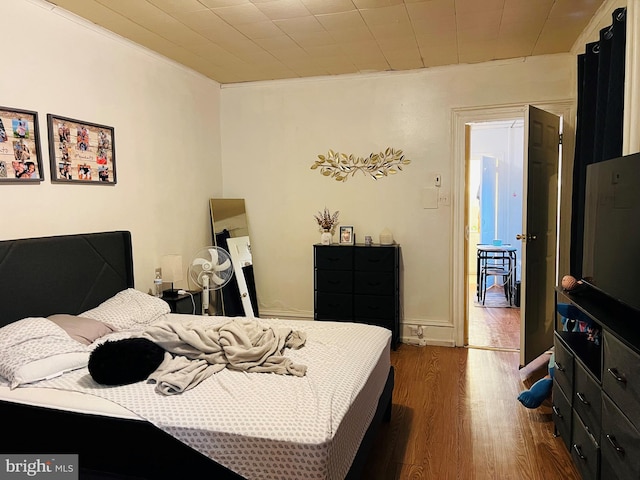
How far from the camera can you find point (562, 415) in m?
2.54

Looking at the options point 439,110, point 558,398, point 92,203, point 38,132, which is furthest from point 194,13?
point 558,398

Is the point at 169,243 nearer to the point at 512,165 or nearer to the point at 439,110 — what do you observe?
the point at 439,110

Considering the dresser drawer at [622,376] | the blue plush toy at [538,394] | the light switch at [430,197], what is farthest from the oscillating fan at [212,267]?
the dresser drawer at [622,376]

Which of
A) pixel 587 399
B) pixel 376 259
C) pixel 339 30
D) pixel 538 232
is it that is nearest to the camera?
pixel 587 399

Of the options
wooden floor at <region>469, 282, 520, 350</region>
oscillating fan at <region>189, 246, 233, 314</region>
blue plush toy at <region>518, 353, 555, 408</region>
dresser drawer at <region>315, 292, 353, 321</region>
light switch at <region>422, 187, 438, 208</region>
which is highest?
light switch at <region>422, 187, 438, 208</region>

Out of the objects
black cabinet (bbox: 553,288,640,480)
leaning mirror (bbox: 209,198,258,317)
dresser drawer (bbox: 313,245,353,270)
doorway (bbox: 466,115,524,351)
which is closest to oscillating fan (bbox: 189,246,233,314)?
leaning mirror (bbox: 209,198,258,317)

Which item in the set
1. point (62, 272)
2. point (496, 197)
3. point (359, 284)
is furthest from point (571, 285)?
point (496, 197)

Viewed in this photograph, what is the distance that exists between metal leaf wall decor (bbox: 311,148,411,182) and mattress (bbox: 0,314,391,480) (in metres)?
2.49

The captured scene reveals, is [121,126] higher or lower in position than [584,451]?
higher

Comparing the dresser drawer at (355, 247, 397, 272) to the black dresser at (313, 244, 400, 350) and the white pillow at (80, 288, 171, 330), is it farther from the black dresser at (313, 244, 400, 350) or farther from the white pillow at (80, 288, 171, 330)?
the white pillow at (80, 288, 171, 330)

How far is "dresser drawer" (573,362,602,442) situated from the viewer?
2.00m

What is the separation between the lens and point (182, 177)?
13.9 feet

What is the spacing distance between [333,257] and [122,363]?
2.56 meters

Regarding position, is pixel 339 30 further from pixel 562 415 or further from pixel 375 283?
pixel 562 415
